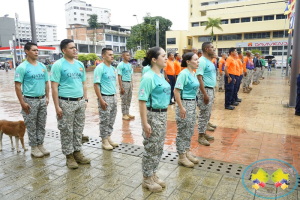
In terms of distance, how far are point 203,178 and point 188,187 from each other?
13.3 inches

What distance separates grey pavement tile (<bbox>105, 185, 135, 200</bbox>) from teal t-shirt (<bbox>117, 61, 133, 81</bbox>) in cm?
386

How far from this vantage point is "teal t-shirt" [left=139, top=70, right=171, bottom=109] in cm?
273

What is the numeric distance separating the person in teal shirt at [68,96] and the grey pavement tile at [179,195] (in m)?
1.60

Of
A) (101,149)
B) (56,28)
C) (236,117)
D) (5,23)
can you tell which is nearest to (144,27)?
(236,117)

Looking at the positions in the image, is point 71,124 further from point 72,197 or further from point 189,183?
point 189,183

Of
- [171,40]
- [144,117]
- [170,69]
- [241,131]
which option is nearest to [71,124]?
[144,117]

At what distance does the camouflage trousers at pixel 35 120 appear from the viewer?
3.92m

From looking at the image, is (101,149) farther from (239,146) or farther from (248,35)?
(248,35)

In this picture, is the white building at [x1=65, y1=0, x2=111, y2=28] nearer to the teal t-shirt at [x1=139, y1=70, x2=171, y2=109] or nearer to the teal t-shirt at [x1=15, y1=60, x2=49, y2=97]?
the teal t-shirt at [x1=15, y1=60, x2=49, y2=97]

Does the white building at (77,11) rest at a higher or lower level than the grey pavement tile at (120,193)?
higher

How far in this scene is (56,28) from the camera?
11781 cm

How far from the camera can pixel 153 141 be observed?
2834 millimetres

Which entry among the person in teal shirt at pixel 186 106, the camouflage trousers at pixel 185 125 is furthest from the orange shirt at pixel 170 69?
the camouflage trousers at pixel 185 125

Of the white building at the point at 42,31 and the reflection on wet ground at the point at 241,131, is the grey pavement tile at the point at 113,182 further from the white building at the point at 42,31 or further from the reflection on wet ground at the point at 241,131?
the white building at the point at 42,31
